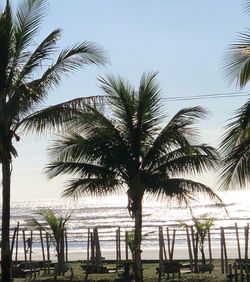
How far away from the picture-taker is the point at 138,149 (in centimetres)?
1739

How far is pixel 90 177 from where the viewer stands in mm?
17859

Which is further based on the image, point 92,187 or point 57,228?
point 57,228

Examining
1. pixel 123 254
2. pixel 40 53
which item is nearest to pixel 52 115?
pixel 40 53

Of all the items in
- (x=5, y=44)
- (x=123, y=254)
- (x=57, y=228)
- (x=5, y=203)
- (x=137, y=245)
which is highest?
(x=5, y=44)

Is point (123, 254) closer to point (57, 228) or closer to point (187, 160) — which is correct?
point (57, 228)

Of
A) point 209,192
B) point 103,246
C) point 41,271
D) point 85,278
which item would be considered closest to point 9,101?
point 209,192

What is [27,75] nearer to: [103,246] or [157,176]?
[157,176]

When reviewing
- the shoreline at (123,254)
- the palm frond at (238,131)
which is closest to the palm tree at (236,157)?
the palm frond at (238,131)

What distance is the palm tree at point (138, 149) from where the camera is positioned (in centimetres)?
1700

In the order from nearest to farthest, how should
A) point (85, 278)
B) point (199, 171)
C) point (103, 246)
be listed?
point (199, 171) < point (85, 278) < point (103, 246)

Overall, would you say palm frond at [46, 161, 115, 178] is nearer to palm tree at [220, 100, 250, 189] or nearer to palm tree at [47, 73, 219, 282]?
palm tree at [47, 73, 219, 282]

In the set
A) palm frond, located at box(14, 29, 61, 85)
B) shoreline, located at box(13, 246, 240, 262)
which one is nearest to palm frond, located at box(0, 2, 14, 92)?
palm frond, located at box(14, 29, 61, 85)

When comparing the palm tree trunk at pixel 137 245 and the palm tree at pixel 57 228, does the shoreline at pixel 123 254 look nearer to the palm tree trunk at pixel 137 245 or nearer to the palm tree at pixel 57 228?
the palm tree at pixel 57 228

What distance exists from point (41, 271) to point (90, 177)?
7.77 m
